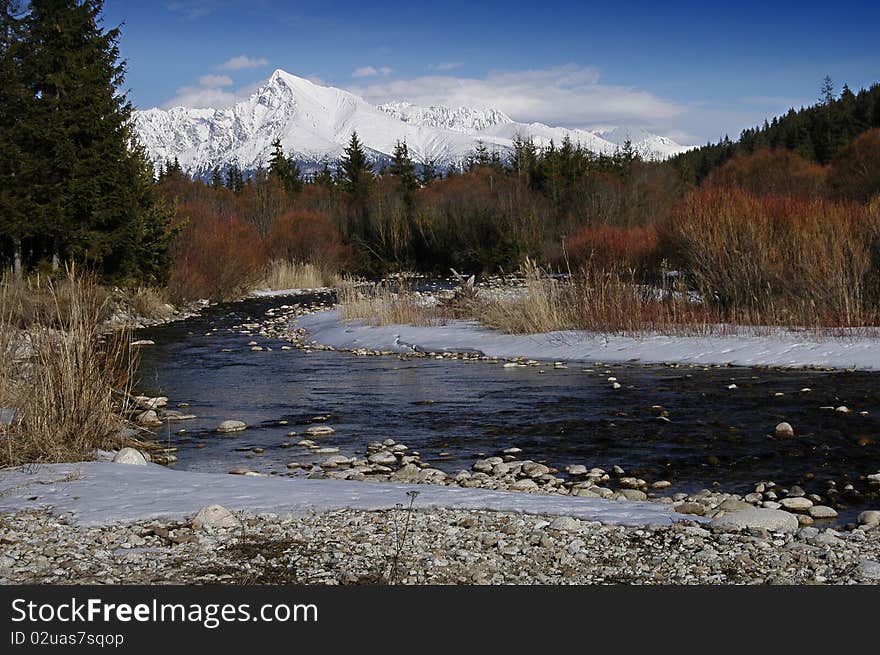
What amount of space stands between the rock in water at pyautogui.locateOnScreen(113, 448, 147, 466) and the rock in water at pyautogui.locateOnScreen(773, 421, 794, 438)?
5815mm

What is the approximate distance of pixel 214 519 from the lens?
497 centimetres

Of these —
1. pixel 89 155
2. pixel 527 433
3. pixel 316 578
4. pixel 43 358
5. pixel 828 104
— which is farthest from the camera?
pixel 828 104

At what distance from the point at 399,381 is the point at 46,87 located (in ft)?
52.6

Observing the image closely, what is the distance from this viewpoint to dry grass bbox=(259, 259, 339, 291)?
109 ft

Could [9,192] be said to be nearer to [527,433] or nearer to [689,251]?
[689,251]

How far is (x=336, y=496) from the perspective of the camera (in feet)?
19.0

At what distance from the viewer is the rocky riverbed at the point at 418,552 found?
409cm

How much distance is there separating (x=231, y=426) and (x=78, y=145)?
15707mm

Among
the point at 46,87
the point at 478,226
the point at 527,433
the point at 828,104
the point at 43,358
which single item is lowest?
the point at 527,433

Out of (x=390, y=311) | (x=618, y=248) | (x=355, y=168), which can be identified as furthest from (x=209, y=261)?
(x=355, y=168)

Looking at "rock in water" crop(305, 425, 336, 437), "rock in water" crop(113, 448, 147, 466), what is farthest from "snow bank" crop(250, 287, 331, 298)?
"rock in water" crop(113, 448, 147, 466)

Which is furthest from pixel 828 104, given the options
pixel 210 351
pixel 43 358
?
pixel 43 358

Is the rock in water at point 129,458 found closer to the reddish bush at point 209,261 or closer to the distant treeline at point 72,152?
the distant treeline at point 72,152

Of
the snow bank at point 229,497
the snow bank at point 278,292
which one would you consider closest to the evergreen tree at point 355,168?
the snow bank at point 278,292
